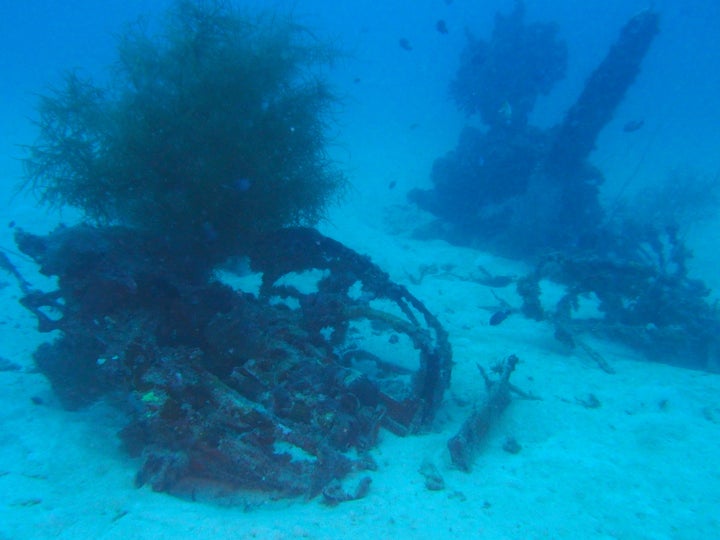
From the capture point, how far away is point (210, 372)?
5176 mm

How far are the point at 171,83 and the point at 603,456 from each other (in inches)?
307

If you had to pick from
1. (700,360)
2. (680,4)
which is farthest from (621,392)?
(680,4)

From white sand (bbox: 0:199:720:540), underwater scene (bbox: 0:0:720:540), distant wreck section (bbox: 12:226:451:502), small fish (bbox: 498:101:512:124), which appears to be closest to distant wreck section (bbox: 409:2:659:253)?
small fish (bbox: 498:101:512:124)

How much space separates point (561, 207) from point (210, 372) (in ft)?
50.3

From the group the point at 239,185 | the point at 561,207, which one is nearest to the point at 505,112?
the point at 561,207

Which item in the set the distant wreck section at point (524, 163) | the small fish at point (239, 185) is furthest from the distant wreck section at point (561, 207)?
the small fish at point (239, 185)

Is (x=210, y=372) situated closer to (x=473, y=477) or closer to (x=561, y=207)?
(x=473, y=477)

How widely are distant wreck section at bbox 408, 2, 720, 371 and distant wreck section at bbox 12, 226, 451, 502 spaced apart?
17.6 feet

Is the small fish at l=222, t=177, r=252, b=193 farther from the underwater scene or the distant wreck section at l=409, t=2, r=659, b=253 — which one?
the distant wreck section at l=409, t=2, r=659, b=253

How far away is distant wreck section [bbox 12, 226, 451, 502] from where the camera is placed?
4.21 m

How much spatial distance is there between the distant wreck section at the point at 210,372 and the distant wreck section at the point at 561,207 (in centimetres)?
536

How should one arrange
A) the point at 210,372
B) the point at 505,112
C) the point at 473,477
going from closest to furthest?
the point at 473,477 < the point at 210,372 < the point at 505,112

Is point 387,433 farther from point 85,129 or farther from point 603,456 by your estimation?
point 85,129

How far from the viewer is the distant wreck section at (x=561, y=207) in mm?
9109
